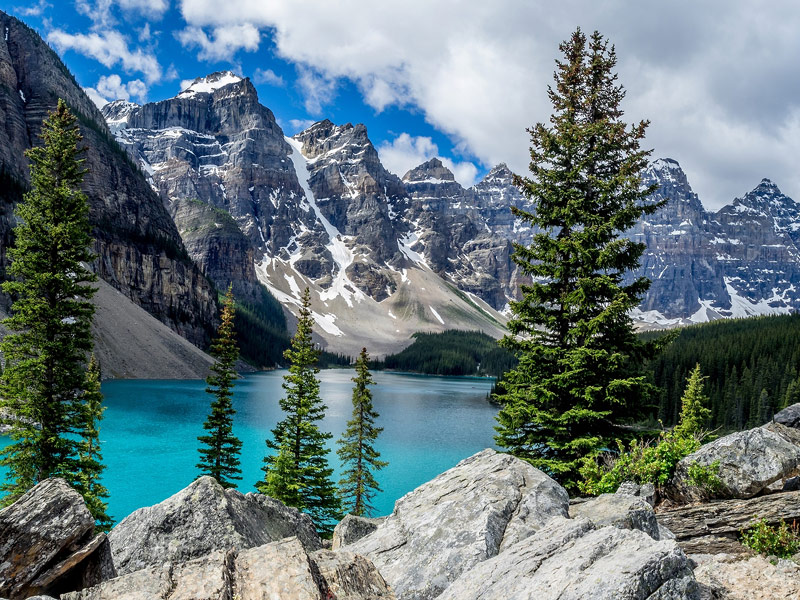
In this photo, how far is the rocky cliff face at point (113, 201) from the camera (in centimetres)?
15900

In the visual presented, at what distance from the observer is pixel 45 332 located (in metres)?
20.1

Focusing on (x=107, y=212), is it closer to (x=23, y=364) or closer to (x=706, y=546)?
(x=23, y=364)

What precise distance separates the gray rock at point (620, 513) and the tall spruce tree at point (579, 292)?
13.8ft

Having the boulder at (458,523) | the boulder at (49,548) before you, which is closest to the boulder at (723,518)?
the boulder at (458,523)

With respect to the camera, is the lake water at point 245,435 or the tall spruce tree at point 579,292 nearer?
the tall spruce tree at point 579,292

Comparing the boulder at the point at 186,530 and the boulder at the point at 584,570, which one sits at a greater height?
the boulder at the point at 584,570

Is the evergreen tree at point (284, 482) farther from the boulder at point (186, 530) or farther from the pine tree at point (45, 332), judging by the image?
the boulder at point (186, 530)

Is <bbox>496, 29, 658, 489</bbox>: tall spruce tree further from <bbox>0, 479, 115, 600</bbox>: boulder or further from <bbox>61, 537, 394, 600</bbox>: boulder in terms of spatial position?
<bbox>0, 479, 115, 600</bbox>: boulder

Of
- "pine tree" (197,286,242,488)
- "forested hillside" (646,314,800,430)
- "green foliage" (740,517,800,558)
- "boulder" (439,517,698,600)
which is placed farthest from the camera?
"forested hillside" (646,314,800,430)

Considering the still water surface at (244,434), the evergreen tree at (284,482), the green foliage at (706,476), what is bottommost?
the still water surface at (244,434)

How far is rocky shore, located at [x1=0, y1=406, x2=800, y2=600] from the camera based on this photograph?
17.1ft

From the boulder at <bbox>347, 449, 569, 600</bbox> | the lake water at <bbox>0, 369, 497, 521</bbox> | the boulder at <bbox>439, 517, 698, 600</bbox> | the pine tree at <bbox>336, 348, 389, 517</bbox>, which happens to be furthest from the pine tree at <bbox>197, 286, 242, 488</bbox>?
the boulder at <bbox>439, 517, 698, 600</bbox>

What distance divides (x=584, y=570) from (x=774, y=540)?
167 inches

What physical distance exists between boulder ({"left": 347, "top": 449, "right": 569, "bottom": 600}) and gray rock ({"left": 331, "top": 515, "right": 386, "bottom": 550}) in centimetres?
159
